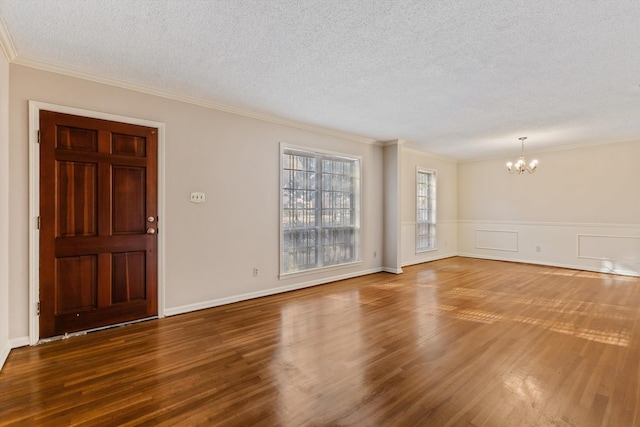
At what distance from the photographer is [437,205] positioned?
26.0ft

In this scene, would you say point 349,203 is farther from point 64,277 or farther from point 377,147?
point 64,277

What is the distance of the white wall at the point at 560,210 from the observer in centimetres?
594

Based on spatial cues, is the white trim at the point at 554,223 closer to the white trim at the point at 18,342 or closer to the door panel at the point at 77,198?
the door panel at the point at 77,198

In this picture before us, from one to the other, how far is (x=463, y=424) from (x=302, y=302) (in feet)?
8.72

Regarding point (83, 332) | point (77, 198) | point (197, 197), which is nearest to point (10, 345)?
point (83, 332)

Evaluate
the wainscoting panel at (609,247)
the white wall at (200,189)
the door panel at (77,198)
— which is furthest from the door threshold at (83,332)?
the wainscoting panel at (609,247)

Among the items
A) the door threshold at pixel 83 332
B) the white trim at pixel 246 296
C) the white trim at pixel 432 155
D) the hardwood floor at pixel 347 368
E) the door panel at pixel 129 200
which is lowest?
the hardwood floor at pixel 347 368

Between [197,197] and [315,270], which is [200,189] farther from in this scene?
[315,270]

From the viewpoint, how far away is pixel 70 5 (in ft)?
6.89

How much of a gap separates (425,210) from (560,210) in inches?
113

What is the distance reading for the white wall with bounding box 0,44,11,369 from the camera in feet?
8.25

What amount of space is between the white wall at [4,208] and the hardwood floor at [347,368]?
257 millimetres

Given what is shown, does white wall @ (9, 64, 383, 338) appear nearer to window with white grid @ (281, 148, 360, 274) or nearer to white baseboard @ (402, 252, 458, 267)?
window with white grid @ (281, 148, 360, 274)

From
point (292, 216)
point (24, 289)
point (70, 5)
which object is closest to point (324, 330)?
point (292, 216)
